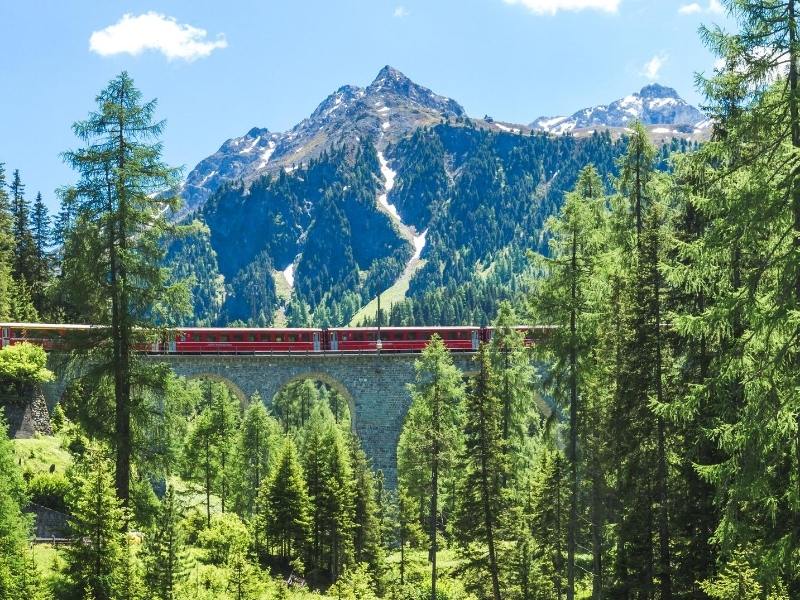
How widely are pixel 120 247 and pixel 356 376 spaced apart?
32595 millimetres

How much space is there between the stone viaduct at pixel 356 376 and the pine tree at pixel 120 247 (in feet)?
103

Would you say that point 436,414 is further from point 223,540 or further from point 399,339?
point 399,339

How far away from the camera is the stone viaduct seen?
4825 centimetres

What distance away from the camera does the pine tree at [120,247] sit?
55.9 feet

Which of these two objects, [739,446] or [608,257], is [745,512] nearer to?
[739,446]

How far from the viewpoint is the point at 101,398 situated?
56.7 ft

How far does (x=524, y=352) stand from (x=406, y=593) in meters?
11.2

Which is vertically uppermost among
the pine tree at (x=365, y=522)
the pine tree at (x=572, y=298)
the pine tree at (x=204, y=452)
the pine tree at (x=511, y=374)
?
the pine tree at (x=572, y=298)

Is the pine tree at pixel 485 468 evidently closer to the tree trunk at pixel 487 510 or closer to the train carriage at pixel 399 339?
the tree trunk at pixel 487 510

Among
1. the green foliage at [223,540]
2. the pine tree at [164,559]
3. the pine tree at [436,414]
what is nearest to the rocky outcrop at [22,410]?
the green foliage at [223,540]

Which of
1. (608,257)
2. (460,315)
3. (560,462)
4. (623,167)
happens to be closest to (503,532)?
(560,462)

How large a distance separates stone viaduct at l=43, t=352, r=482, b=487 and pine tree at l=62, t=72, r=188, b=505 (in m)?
31.4

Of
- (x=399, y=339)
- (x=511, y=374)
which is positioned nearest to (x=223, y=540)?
(x=511, y=374)

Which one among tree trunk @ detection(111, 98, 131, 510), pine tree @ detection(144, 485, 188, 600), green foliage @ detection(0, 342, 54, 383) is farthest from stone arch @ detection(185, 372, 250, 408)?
pine tree @ detection(144, 485, 188, 600)
